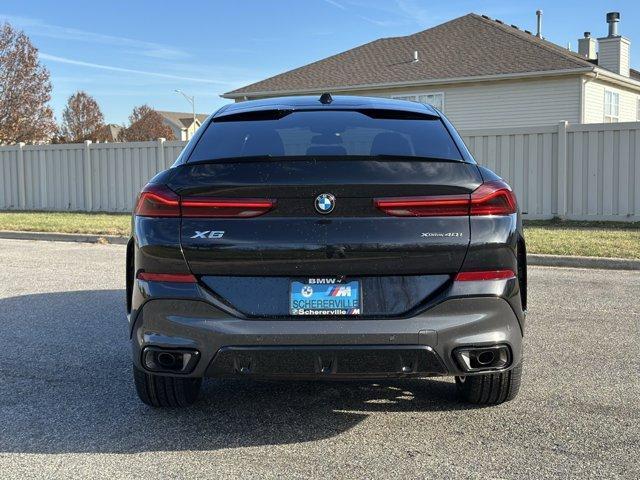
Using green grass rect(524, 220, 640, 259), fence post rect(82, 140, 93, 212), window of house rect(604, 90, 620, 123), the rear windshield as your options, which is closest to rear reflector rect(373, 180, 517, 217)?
the rear windshield

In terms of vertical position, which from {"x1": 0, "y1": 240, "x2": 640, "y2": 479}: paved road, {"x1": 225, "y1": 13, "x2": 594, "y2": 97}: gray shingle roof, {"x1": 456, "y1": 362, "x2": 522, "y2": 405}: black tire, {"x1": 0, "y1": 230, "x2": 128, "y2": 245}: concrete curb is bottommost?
{"x1": 0, "y1": 240, "x2": 640, "y2": 479}: paved road

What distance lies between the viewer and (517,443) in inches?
133

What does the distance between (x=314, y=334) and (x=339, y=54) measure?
23949mm

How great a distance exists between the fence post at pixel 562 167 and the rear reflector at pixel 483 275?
Result: 12.0 m

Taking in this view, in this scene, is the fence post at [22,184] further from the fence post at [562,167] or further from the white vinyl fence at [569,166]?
the fence post at [562,167]

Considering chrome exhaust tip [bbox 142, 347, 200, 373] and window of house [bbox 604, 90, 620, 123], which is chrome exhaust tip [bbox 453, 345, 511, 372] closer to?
chrome exhaust tip [bbox 142, 347, 200, 373]

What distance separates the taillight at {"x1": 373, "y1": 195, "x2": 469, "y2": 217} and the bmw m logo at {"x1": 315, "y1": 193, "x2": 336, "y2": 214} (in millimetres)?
191

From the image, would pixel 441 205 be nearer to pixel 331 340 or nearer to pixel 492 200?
pixel 492 200

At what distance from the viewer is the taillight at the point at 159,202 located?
329 cm

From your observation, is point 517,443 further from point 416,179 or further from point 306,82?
point 306,82

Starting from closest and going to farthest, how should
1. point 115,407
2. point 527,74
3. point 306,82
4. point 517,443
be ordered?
point 517,443
point 115,407
point 527,74
point 306,82

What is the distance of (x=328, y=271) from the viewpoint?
10.4 ft

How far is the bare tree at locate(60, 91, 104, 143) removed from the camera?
62844mm

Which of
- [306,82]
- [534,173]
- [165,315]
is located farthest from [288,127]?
[306,82]
